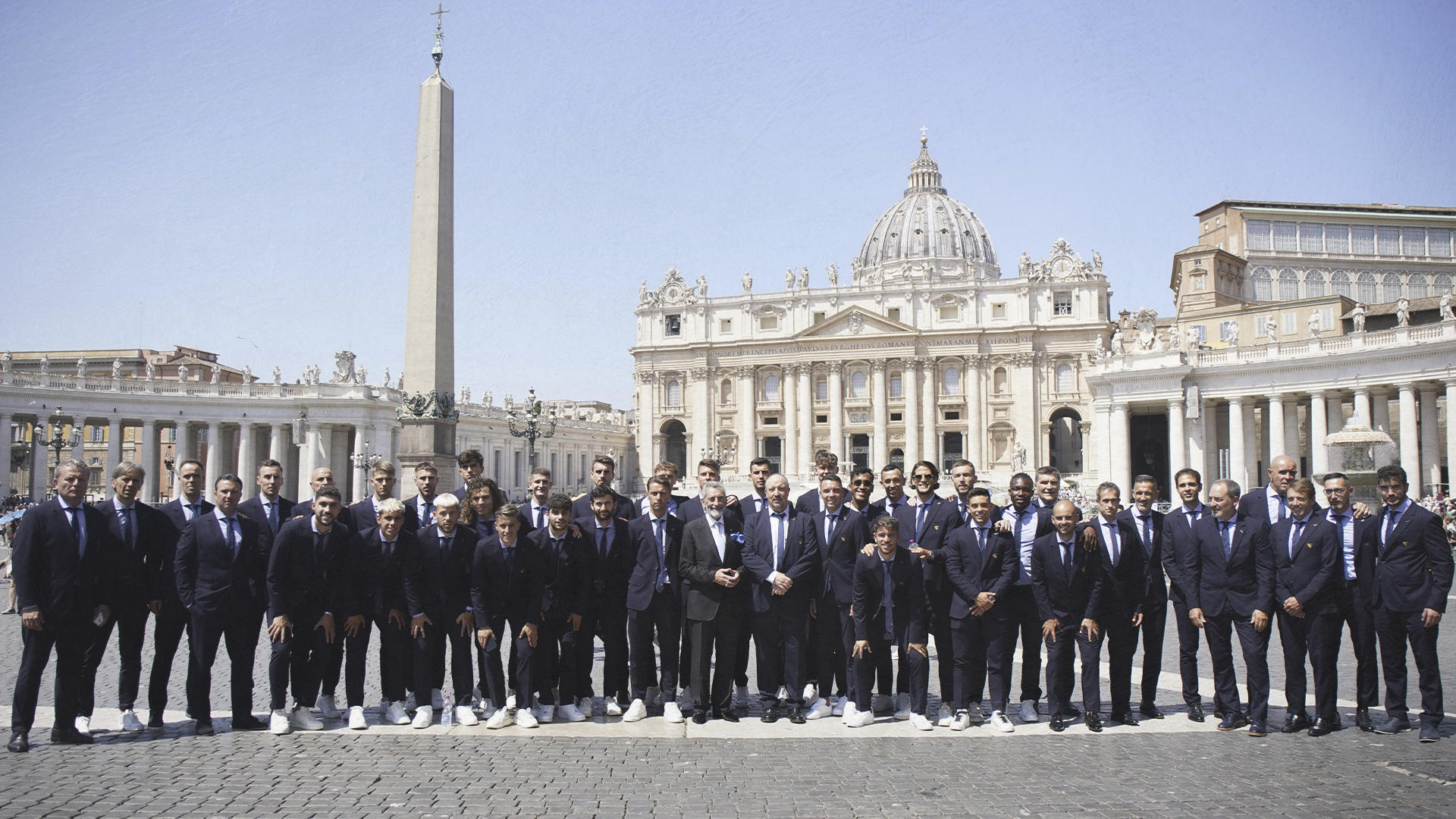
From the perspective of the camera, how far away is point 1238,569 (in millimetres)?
7652

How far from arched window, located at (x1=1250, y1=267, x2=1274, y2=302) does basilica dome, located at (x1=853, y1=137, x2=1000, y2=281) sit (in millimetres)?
37913

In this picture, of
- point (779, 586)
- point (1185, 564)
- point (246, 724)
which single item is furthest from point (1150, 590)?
point (246, 724)

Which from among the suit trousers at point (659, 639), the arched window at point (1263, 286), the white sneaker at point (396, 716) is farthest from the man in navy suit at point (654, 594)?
the arched window at point (1263, 286)

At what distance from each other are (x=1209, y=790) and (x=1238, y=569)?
227 cm

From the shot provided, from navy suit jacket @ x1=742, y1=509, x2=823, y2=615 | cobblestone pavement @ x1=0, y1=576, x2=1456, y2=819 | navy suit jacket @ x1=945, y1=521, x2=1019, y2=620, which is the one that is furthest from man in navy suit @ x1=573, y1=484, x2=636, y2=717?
navy suit jacket @ x1=945, y1=521, x2=1019, y2=620

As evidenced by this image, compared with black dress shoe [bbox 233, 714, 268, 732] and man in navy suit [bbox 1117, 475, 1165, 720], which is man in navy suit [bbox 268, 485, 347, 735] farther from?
man in navy suit [bbox 1117, 475, 1165, 720]

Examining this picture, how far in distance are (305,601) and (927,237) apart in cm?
9094

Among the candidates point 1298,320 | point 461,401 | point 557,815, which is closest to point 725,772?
point 557,815

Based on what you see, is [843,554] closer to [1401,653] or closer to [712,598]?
[712,598]

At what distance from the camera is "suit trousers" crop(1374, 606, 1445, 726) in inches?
283

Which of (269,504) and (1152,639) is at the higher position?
(269,504)

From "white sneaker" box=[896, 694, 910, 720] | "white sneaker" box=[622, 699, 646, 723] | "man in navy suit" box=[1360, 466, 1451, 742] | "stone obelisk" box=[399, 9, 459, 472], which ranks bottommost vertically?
"white sneaker" box=[896, 694, 910, 720]

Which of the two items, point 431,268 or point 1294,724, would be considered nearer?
point 1294,724

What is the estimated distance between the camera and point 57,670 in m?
6.75
